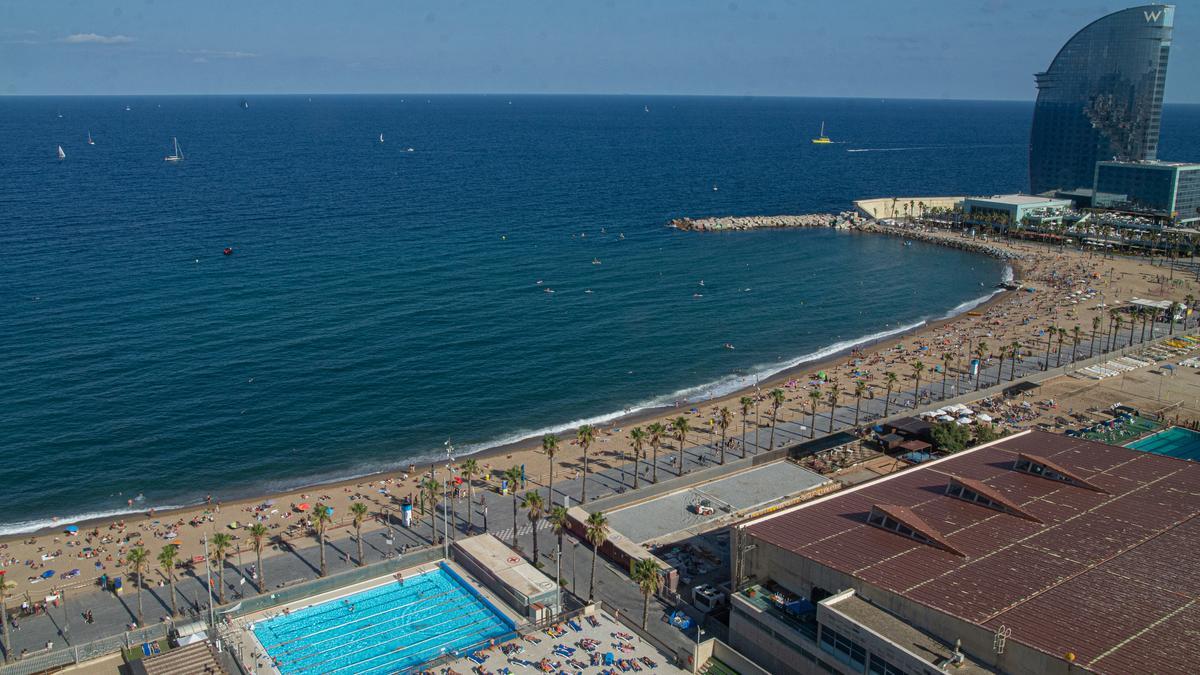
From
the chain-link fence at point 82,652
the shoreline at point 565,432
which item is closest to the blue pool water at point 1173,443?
the shoreline at point 565,432

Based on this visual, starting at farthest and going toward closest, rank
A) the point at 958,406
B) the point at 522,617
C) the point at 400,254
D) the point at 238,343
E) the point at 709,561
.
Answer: the point at 400,254 < the point at 238,343 < the point at 958,406 < the point at 709,561 < the point at 522,617

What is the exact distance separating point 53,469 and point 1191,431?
8661cm

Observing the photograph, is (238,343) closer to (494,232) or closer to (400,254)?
(400,254)

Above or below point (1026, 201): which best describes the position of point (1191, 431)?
below

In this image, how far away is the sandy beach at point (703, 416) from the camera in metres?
57.3

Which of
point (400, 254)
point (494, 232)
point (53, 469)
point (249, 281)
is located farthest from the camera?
point (494, 232)

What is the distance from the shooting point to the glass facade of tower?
173 meters

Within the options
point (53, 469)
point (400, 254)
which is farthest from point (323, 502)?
point (400, 254)

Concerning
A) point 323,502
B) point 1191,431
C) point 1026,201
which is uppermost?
point 1026,201

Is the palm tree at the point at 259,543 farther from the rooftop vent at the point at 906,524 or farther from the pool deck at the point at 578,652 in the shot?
the rooftop vent at the point at 906,524

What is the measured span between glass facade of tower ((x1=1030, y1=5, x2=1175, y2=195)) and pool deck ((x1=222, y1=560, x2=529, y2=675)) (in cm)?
17568

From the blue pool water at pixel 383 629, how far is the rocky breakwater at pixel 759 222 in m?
128

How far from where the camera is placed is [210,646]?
133 ft

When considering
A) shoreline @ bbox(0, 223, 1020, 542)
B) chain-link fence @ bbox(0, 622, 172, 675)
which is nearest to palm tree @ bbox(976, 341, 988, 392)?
shoreline @ bbox(0, 223, 1020, 542)
